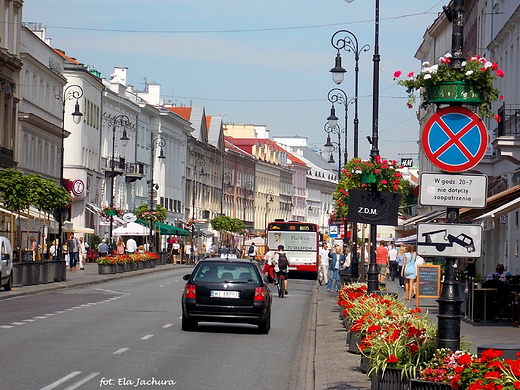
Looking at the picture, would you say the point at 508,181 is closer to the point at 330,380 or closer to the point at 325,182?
the point at 330,380

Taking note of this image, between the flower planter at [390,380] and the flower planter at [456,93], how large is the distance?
8.85 feet

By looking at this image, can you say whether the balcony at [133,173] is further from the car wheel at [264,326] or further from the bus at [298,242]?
the car wheel at [264,326]

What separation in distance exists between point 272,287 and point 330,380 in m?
36.4

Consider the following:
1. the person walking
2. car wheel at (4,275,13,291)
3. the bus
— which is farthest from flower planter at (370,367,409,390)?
the bus

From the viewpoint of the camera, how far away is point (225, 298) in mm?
21109

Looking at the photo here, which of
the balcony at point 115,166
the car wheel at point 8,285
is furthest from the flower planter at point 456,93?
the balcony at point 115,166

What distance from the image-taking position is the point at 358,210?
25.6m

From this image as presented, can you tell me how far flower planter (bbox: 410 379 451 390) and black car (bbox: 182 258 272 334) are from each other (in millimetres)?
11745

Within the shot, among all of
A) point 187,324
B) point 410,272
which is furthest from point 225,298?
point 410,272

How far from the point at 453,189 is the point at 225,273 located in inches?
458

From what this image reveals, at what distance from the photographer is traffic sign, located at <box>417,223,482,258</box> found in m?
10.3

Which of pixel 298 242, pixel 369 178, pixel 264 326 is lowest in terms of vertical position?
pixel 264 326

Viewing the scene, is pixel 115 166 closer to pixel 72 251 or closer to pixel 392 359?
pixel 72 251

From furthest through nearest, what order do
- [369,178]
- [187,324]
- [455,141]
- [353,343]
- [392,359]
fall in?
1. [369,178]
2. [187,324]
3. [353,343]
4. [392,359]
5. [455,141]
